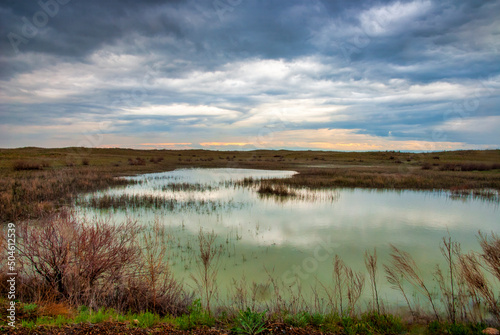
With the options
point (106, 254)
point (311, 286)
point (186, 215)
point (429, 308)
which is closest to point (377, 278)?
point (429, 308)

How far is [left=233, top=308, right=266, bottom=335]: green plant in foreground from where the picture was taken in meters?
4.21

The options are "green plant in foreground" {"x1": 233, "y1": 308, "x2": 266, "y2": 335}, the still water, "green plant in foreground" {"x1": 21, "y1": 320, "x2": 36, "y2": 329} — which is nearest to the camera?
"green plant in foreground" {"x1": 21, "y1": 320, "x2": 36, "y2": 329}

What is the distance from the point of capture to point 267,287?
6.98 metres

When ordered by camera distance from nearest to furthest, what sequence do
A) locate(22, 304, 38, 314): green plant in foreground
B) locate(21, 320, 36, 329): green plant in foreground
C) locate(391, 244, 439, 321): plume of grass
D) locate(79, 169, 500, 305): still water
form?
locate(21, 320, 36, 329): green plant in foreground
locate(22, 304, 38, 314): green plant in foreground
locate(391, 244, 439, 321): plume of grass
locate(79, 169, 500, 305): still water

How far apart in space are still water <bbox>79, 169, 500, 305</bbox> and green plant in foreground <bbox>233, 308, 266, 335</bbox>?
2193 mm

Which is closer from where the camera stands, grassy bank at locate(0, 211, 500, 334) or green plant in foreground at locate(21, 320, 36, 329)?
green plant in foreground at locate(21, 320, 36, 329)

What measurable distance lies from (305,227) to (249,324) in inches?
355

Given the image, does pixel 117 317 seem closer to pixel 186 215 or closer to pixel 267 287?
pixel 267 287

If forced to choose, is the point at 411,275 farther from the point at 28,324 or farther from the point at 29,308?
the point at 29,308

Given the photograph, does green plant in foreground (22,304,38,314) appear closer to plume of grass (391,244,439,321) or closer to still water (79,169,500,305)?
still water (79,169,500,305)

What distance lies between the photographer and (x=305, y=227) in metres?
12.9

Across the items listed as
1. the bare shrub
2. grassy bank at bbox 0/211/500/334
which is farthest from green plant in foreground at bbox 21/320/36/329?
the bare shrub

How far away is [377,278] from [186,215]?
9900 mm

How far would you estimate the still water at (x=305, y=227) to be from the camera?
8266mm
